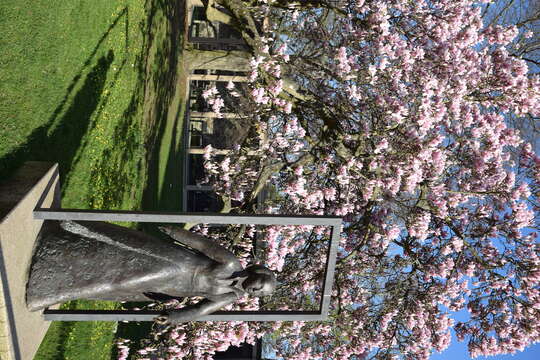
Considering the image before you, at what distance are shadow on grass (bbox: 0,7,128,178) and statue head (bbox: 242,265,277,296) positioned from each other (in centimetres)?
283

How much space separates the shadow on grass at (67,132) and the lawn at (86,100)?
0.6 inches

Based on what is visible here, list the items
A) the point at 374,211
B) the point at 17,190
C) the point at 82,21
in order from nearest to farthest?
the point at 17,190, the point at 82,21, the point at 374,211

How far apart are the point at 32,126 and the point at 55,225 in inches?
68.6

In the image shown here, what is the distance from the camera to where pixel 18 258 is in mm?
3996

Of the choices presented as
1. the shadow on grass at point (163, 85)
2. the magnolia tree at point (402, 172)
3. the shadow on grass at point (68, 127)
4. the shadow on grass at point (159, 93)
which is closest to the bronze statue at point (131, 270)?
the shadow on grass at point (68, 127)

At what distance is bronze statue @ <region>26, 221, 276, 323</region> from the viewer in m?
4.39

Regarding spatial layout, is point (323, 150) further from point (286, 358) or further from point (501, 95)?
point (286, 358)

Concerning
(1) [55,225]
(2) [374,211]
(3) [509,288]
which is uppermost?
(1) [55,225]

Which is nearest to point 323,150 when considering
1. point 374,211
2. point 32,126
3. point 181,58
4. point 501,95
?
point 374,211

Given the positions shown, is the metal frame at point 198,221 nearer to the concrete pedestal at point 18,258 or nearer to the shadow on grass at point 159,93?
the concrete pedestal at point 18,258

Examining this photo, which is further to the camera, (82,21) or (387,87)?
(387,87)

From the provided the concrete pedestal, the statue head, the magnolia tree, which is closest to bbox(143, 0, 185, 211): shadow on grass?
the magnolia tree

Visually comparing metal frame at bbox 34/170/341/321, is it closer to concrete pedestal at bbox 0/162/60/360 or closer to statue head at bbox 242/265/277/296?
concrete pedestal at bbox 0/162/60/360

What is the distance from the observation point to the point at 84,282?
14.6ft
